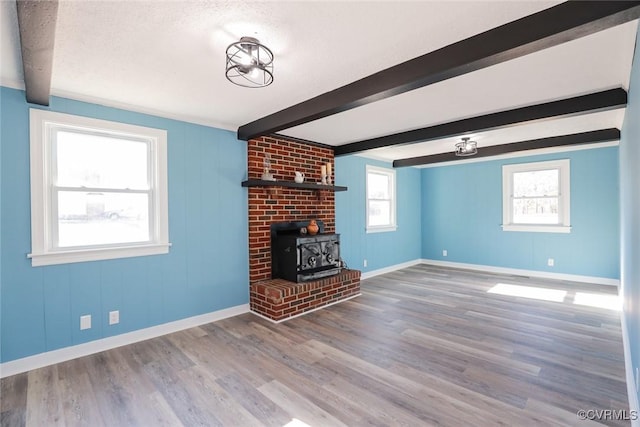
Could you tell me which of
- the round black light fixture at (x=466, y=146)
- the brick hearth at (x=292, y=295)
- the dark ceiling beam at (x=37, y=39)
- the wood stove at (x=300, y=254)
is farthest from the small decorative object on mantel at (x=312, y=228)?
the dark ceiling beam at (x=37, y=39)

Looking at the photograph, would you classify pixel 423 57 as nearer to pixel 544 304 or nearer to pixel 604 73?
pixel 604 73

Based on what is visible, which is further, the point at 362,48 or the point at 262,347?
the point at 262,347

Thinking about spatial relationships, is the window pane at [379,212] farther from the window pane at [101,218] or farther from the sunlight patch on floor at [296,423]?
the sunlight patch on floor at [296,423]

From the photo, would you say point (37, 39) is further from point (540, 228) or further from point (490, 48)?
point (540, 228)

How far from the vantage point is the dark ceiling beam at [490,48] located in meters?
1.48

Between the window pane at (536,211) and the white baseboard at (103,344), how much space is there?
562 cm

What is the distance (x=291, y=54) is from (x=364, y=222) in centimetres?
409

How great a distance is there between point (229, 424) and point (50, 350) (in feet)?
6.33

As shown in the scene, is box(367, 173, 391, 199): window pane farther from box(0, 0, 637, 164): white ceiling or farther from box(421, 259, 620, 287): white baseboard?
box(0, 0, 637, 164): white ceiling

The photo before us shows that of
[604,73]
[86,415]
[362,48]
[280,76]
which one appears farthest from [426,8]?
[86,415]

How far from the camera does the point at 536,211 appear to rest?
5863 mm

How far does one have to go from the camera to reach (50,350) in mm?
2658

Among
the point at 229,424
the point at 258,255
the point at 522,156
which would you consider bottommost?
the point at 229,424

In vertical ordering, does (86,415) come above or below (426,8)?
below
